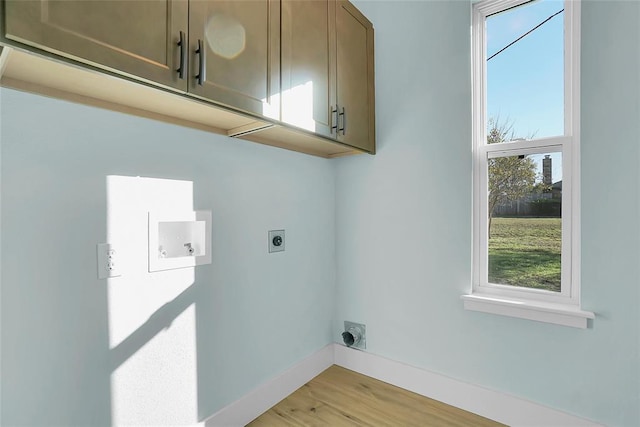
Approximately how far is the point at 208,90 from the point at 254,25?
1.31 feet

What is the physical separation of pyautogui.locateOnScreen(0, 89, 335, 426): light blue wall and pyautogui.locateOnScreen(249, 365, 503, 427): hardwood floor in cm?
22

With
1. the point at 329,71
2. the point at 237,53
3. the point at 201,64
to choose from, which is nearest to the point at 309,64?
the point at 329,71

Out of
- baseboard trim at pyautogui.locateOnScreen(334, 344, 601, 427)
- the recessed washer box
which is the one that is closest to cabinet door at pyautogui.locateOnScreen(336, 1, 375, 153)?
the recessed washer box

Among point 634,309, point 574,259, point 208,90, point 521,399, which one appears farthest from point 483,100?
point 521,399

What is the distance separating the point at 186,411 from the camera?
53.3 inches

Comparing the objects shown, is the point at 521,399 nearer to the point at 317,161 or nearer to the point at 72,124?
the point at 317,161

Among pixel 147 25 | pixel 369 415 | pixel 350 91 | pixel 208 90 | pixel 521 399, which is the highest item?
pixel 350 91

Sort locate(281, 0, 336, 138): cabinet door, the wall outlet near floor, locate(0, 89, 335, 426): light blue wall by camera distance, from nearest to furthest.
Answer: locate(0, 89, 335, 426): light blue wall < locate(281, 0, 336, 138): cabinet door < the wall outlet near floor

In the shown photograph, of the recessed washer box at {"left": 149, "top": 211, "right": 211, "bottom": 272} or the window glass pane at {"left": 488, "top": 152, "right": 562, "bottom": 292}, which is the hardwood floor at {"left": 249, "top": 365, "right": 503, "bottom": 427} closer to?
the window glass pane at {"left": 488, "top": 152, "right": 562, "bottom": 292}

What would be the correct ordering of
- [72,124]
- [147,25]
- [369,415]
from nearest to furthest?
1. [147,25]
2. [72,124]
3. [369,415]

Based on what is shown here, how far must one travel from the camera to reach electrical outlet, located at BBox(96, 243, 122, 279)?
43.0 inches

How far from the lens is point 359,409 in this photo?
5.62 ft

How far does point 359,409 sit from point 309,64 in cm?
190

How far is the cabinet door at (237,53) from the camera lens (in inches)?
41.1
